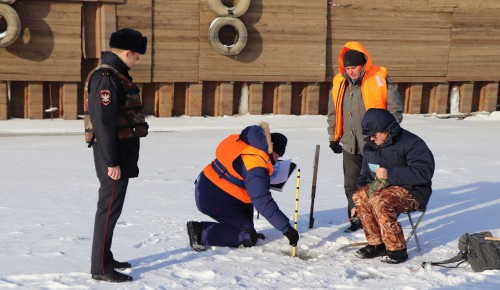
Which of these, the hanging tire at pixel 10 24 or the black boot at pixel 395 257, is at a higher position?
the hanging tire at pixel 10 24

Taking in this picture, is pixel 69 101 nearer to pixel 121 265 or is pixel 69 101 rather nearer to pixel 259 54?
pixel 259 54

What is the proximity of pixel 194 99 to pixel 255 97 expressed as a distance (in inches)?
48.8

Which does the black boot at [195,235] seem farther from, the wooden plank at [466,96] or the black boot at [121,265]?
the wooden plank at [466,96]

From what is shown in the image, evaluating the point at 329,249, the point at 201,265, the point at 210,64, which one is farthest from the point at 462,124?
the point at 201,265

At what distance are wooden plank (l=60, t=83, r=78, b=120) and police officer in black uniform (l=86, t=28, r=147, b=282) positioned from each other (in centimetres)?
763

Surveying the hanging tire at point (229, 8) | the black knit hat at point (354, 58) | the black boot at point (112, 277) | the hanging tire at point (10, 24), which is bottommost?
the black boot at point (112, 277)

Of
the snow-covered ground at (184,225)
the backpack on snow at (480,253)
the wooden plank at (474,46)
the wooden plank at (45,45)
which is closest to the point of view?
the snow-covered ground at (184,225)

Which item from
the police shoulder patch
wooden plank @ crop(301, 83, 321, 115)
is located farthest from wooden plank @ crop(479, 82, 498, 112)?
the police shoulder patch

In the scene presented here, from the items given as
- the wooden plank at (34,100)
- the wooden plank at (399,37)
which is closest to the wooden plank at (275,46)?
the wooden plank at (399,37)

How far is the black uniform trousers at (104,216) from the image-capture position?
168 inches

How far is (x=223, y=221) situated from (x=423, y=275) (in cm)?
160

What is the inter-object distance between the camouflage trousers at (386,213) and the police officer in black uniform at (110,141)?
6.03ft

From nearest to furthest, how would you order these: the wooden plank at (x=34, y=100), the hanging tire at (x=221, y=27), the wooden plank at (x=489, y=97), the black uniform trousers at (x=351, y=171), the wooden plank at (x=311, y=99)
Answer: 1. the black uniform trousers at (x=351, y=171)
2. the wooden plank at (x=34, y=100)
3. the hanging tire at (x=221, y=27)
4. the wooden plank at (x=311, y=99)
5. the wooden plank at (x=489, y=97)

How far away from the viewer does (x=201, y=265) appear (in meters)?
4.73
